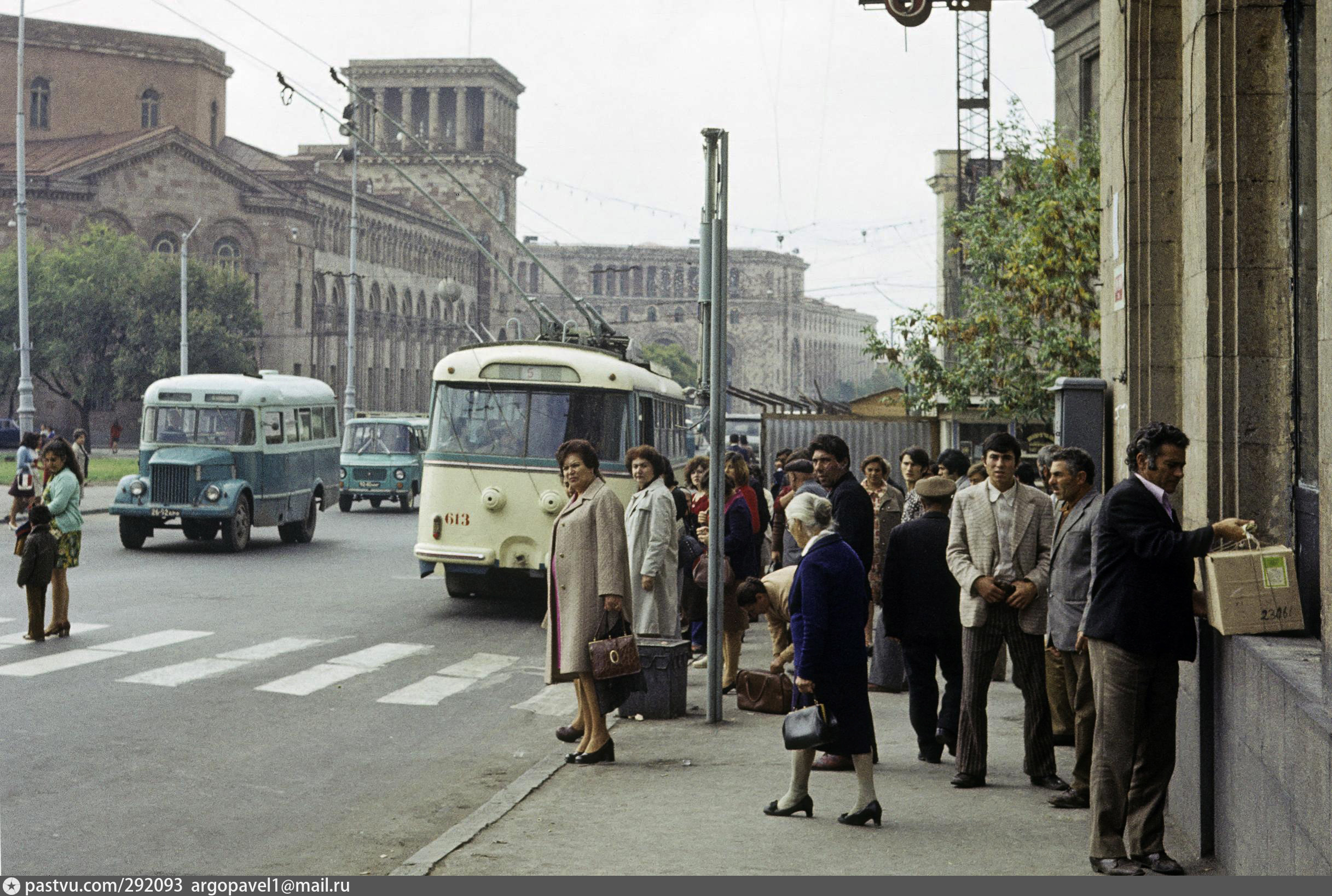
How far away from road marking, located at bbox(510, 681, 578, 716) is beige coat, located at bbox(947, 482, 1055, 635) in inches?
145

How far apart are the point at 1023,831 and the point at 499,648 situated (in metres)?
8.12

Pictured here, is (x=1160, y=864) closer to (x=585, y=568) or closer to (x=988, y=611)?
(x=988, y=611)

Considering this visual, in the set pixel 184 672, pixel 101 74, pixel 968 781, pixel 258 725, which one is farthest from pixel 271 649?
pixel 101 74

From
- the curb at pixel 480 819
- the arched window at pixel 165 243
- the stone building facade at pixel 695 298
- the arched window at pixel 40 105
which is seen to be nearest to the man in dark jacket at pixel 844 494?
the curb at pixel 480 819

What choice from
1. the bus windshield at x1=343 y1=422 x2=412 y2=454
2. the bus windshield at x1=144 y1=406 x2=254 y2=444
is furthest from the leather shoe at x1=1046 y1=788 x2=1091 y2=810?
the bus windshield at x1=343 y1=422 x2=412 y2=454

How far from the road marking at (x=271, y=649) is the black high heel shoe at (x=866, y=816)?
726cm

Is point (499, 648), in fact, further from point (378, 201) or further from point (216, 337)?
point (378, 201)

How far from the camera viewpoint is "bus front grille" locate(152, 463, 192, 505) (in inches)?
940

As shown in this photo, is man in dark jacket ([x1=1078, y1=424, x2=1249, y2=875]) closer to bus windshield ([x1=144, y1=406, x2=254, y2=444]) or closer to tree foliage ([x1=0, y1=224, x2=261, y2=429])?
bus windshield ([x1=144, y1=406, x2=254, y2=444])

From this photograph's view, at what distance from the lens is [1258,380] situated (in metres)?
7.38

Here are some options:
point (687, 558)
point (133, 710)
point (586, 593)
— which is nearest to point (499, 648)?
point (687, 558)

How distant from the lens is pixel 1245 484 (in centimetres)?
733

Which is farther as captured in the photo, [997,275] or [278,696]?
[997,275]

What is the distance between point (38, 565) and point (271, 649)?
203 centimetres
